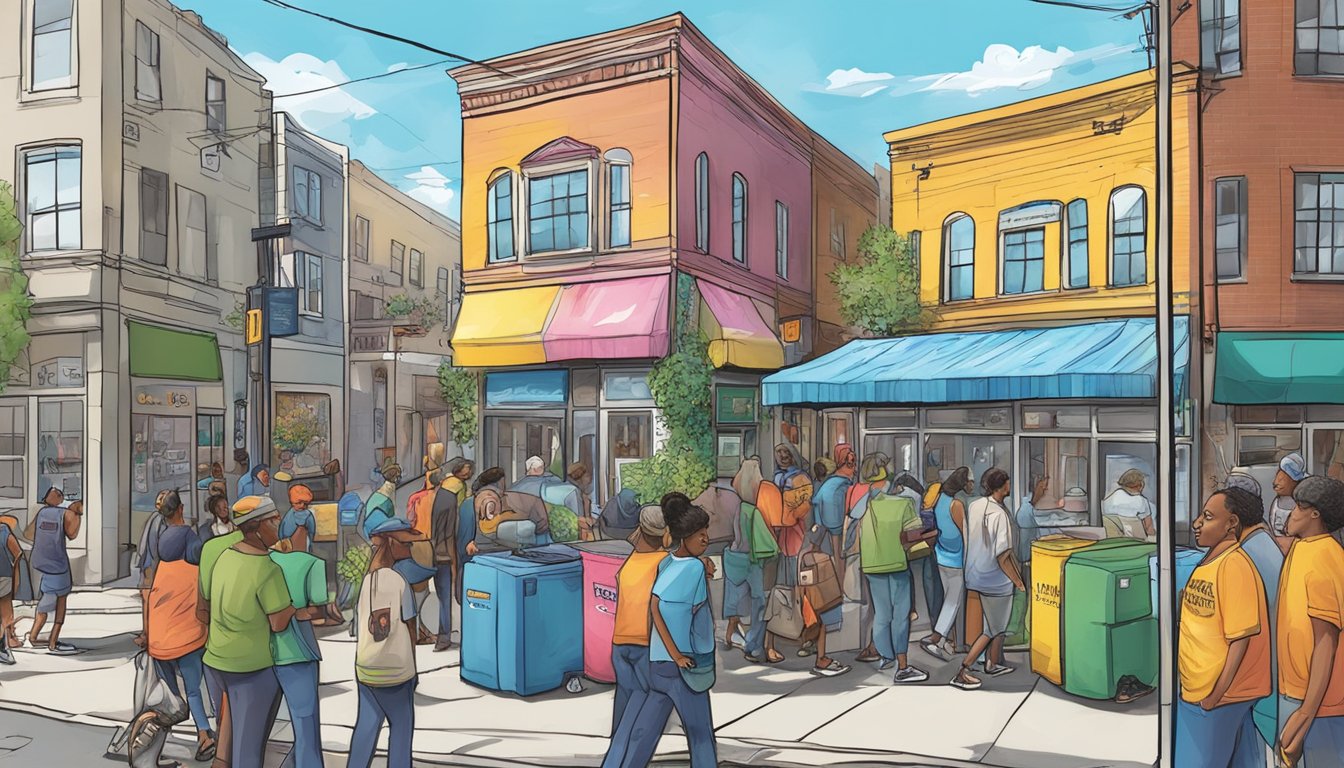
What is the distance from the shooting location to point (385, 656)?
508 cm

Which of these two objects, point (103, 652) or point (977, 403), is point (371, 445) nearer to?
point (103, 652)

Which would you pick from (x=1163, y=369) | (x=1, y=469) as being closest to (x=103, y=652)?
(x=1, y=469)

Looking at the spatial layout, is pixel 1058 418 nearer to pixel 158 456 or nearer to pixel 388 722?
pixel 388 722

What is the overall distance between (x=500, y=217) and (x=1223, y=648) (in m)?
10.9

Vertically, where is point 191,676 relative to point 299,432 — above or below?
below

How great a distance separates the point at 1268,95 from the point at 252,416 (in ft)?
47.1

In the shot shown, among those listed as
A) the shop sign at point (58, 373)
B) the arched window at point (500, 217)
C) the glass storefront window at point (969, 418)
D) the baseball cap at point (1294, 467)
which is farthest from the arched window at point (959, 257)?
the shop sign at point (58, 373)

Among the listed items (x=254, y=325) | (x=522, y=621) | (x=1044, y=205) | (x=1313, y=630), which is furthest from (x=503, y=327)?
(x=1313, y=630)

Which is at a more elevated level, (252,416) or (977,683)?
(252,416)

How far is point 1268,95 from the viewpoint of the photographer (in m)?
11.4

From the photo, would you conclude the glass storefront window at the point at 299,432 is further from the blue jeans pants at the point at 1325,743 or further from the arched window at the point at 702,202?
the blue jeans pants at the point at 1325,743

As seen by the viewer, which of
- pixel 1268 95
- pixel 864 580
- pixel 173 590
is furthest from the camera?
pixel 1268 95

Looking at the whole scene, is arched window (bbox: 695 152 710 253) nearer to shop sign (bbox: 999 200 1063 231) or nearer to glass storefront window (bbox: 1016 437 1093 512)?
shop sign (bbox: 999 200 1063 231)

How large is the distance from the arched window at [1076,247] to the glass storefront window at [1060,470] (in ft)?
6.48
